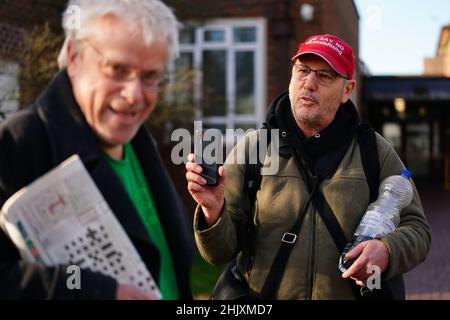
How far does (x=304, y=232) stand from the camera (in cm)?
224

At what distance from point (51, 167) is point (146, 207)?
1.01 feet

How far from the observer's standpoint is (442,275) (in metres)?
7.81

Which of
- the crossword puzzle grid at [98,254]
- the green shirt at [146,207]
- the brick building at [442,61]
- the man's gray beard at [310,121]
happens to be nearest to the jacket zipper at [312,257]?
the man's gray beard at [310,121]

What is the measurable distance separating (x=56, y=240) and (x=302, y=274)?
1129 millimetres

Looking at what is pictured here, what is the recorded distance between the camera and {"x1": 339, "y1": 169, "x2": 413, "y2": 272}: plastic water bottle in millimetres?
2168

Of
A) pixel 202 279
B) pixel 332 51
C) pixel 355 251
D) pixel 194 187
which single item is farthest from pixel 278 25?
pixel 194 187

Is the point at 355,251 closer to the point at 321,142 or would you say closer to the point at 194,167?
the point at 321,142

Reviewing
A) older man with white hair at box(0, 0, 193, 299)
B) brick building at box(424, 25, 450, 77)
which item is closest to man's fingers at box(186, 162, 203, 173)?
older man with white hair at box(0, 0, 193, 299)

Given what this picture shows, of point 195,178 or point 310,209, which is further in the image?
point 310,209

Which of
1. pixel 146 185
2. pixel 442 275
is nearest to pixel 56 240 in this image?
pixel 146 185

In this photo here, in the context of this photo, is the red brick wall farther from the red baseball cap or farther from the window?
the red baseball cap

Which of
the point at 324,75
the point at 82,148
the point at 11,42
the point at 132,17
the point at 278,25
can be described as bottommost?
the point at 82,148
